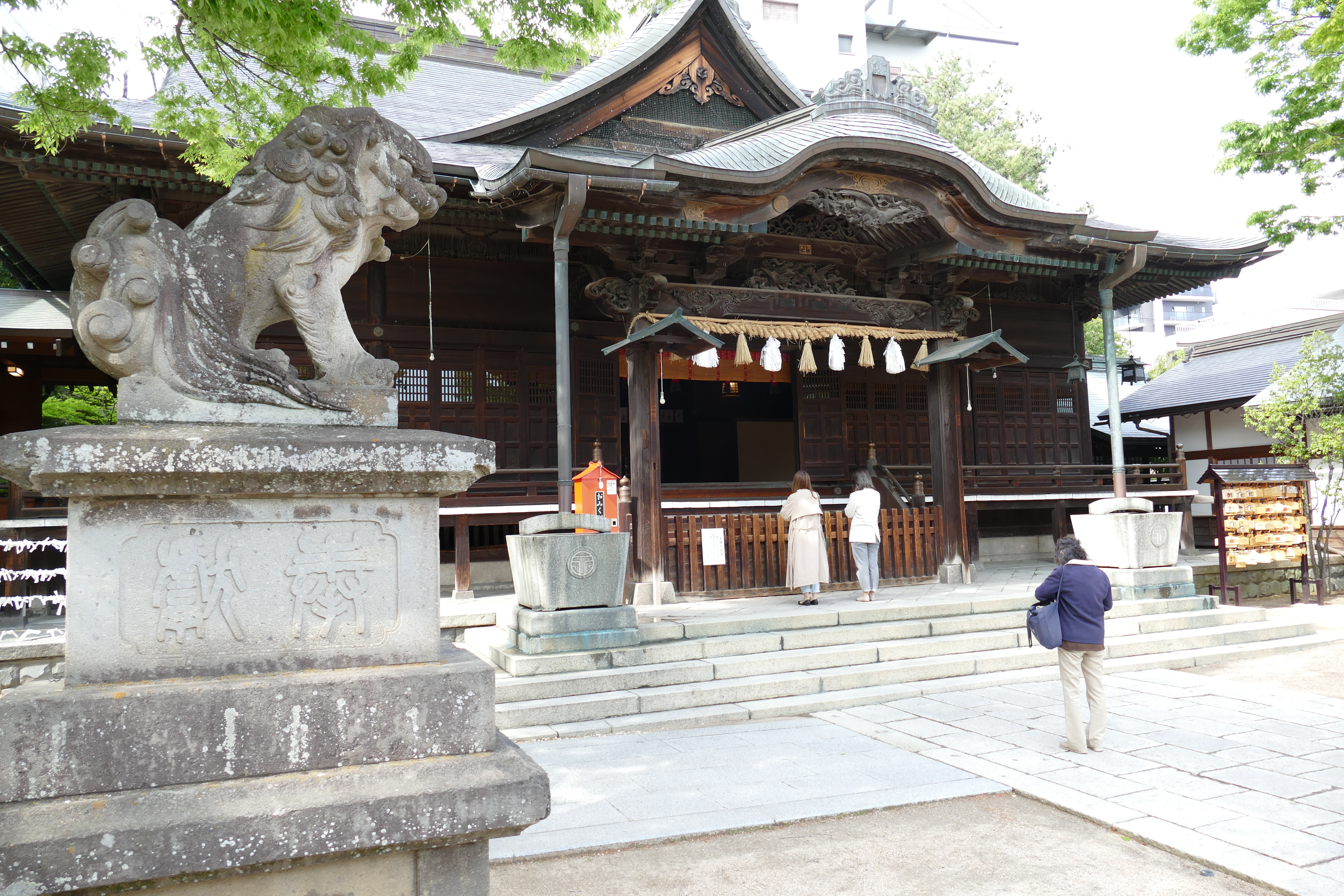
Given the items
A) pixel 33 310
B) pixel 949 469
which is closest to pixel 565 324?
pixel 949 469

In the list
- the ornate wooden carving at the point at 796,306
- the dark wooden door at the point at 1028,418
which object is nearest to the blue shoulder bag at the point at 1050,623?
the ornate wooden carving at the point at 796,306

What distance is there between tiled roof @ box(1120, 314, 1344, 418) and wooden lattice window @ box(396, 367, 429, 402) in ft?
45.4

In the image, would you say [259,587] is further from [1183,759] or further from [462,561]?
[462,561]

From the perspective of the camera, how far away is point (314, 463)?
2455mm

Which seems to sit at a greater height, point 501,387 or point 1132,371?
point 1132,371

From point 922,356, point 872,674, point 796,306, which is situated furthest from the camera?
point 922,356

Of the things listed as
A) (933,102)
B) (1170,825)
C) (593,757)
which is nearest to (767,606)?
(593,757)

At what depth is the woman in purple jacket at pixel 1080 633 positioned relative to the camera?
574cm

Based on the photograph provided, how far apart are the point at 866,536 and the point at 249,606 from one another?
8.19 metres

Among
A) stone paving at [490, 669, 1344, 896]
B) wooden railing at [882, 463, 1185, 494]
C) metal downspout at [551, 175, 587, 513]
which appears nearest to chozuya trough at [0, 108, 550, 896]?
stone paving at [490, 669, 1344, 896]

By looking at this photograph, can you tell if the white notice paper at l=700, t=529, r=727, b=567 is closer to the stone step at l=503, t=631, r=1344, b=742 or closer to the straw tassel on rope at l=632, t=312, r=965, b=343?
the straw tassel on rope at l=632, t=312, r=965, b=343

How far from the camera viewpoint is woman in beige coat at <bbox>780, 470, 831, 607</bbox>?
9.68 metres

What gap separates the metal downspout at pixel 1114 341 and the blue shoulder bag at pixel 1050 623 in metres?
5.31

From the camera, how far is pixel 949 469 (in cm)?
1127
